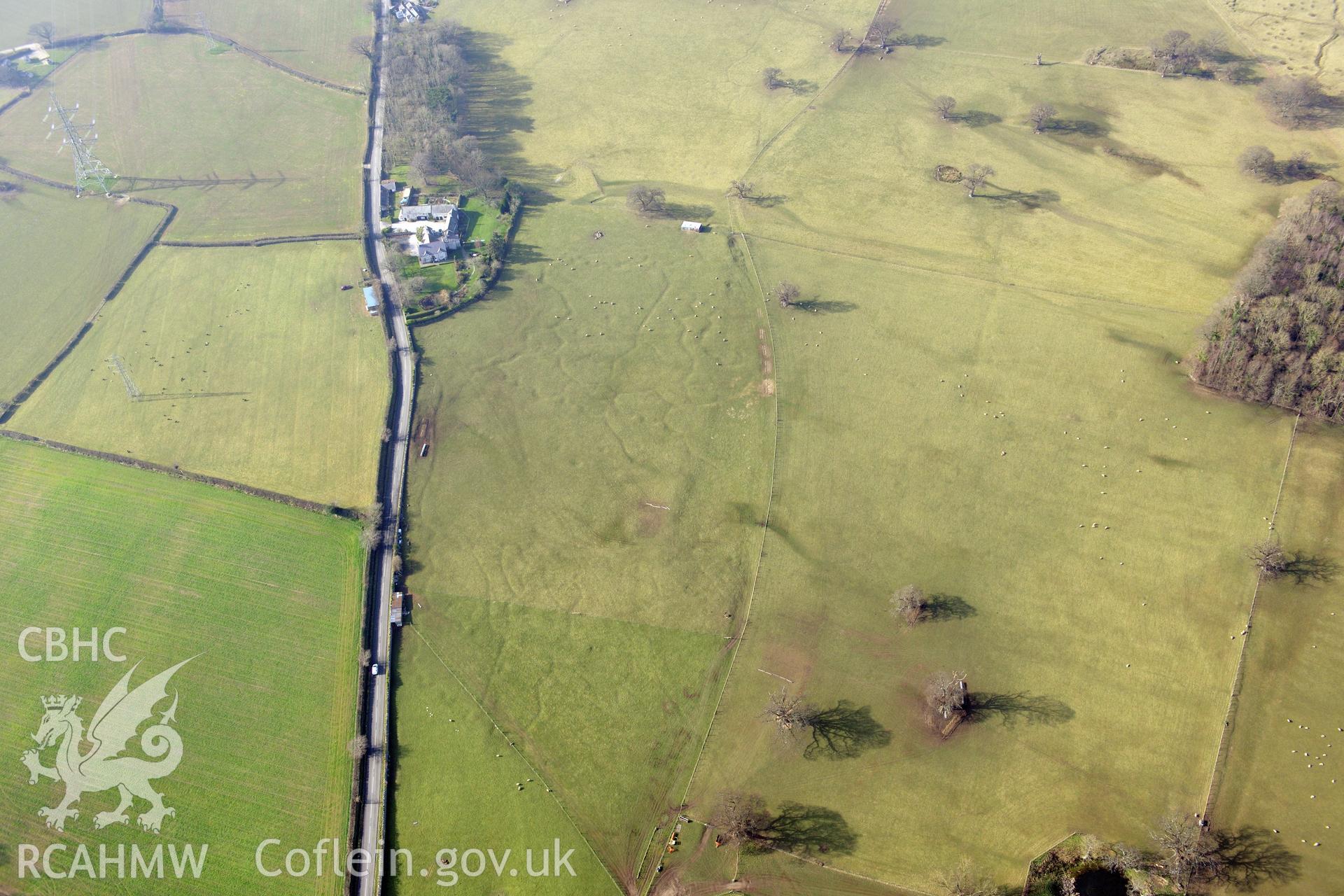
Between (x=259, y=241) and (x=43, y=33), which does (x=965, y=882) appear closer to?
(x=259, y=241)

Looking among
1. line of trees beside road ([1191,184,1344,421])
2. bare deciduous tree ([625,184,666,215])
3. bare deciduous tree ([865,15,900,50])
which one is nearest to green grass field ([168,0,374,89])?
bare deciduous tree ([625,184,666,215])

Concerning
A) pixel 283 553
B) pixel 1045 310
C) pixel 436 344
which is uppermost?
pixel 1045 310

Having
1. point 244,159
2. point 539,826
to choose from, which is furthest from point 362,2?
point 539,826

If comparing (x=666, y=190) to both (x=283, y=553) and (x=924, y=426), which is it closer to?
(x=924, y=426)

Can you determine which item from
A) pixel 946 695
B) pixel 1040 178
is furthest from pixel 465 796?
pixel 1040 178

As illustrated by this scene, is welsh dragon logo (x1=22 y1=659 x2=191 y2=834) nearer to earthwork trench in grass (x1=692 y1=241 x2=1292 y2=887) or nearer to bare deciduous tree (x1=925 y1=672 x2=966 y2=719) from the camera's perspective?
earthwork trench in grass (x1=692 y1=241 x2=1292 y2=887)
